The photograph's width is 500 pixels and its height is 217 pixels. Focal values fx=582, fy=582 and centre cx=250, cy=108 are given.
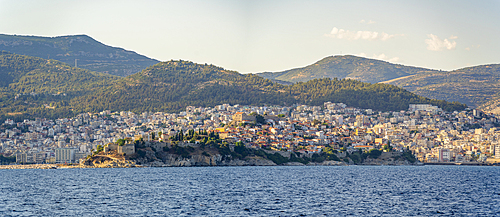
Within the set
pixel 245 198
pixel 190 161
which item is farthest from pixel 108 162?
pixel 245 198

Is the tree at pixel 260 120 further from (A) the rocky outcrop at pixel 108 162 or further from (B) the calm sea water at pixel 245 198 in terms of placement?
(B) the calm sea water at pixel 245 198

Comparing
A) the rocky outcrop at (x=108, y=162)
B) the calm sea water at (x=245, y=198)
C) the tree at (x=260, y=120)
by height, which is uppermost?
the tree at (x=260, y=120)

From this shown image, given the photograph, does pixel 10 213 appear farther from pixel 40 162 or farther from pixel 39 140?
pixel 39 140

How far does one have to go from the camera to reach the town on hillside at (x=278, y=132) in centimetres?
11706

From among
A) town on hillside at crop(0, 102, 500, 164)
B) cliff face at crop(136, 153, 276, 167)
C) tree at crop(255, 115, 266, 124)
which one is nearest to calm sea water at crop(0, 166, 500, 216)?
cliff face at crop(136, 153, 276, 167)

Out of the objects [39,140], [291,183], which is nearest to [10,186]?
[291,183]

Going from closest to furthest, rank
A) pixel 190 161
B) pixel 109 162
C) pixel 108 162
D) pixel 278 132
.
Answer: pixel 109 162 < pixel 108 162 < pixel 190 161 < pixel 278 132

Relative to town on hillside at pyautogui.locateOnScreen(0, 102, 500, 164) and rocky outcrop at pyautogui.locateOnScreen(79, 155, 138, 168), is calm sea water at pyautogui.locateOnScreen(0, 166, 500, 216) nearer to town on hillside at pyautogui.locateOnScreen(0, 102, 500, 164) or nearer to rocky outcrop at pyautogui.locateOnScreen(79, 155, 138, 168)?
rocky outcrop at pyautogui.locateOnScreen(79, 155, 138, 168)

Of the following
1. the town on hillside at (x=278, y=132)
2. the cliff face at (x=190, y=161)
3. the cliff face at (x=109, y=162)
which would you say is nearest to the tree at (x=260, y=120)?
the town on hillside at (x=278, y=132)

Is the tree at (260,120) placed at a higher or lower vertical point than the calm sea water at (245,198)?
higher

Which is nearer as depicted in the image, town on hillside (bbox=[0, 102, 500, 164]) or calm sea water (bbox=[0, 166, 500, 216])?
calm sea water (bbox=[0, 166, 500, 216])

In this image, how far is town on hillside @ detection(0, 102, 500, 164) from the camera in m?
117

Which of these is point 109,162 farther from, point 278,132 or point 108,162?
point 278,132

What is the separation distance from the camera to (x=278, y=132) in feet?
398
